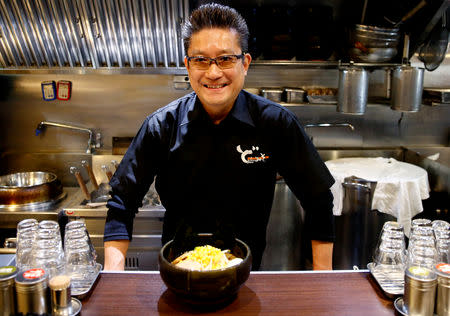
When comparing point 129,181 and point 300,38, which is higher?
point 300,38

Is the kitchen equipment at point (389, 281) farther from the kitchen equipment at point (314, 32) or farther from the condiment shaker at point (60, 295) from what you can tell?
the kitchen equipment at point (314, 32)

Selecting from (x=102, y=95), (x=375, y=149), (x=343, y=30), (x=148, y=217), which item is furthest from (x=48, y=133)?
(x=375, y=149)

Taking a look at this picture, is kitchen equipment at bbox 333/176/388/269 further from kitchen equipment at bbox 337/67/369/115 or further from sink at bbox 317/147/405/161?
sink at bbox 317/147/405/161

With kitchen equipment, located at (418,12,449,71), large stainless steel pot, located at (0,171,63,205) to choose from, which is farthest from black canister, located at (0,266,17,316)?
kitchen equipment, located at (418,12,449,71)

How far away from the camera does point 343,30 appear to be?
150 inches

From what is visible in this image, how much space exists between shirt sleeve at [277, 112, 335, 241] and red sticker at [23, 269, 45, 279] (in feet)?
3.33

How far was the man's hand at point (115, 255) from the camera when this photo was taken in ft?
5.43

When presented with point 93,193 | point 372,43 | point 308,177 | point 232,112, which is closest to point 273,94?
point 372,43

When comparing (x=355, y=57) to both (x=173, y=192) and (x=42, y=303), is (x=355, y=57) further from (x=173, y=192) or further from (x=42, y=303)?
(x=42, y=303)

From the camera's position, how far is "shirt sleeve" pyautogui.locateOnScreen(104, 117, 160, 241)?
1.74m

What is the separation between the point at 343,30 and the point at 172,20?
1.42 meters

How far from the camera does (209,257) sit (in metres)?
1.33


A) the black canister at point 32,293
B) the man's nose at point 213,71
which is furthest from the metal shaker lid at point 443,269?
the black canister at point 32,293

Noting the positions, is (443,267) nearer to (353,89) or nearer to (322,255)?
(322,255)
